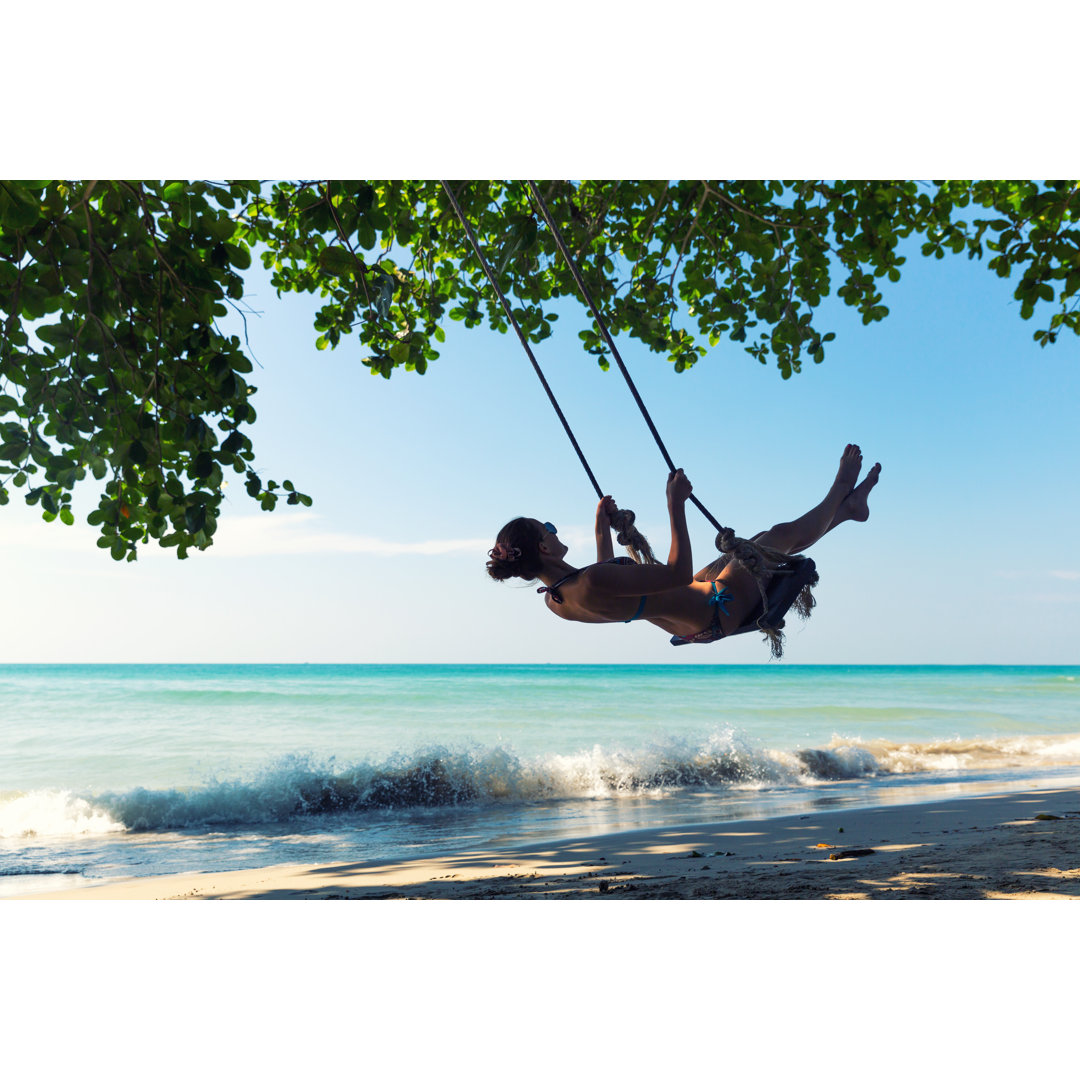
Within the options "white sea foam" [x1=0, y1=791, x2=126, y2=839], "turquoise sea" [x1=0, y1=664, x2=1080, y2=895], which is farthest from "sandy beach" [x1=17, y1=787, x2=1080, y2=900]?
"white sea foam" [x1=0, y1=791, x2=126, y2=839]

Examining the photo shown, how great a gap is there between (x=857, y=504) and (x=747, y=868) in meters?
1.91

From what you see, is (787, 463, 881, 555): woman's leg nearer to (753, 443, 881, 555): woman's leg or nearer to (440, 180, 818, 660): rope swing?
(753, 443, 881, 555): woman's leg

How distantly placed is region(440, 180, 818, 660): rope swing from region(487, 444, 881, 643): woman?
0.07 meters

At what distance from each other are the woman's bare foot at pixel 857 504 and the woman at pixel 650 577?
0.20 ft

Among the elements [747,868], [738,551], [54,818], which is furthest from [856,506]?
[54,818]

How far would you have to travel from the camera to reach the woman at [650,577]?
2330 mm

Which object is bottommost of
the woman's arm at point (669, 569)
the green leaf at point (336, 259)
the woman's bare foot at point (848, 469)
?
the woman's arm at point (669, 569)

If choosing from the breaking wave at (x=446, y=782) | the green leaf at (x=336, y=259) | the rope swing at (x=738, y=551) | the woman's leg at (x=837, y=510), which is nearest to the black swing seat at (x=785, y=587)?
the rope swing at (x=738, y=551)

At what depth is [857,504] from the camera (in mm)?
2732

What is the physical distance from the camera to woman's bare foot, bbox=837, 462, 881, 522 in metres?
2.72

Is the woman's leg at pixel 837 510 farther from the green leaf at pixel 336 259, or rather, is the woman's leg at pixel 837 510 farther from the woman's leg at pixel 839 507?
the green leaf at pixel 336 259

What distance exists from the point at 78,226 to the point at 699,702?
16.2 meters

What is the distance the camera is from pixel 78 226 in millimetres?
2635

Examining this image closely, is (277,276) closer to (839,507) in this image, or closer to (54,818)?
(839,507)
